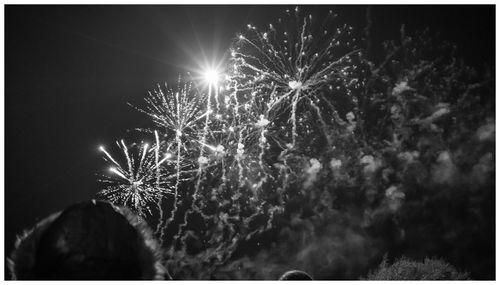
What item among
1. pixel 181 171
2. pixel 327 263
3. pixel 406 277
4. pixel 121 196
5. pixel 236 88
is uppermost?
pixel 236 88

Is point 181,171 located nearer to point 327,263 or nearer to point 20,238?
point 20,238

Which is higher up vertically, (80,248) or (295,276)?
(80,248)

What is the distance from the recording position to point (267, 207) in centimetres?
2311

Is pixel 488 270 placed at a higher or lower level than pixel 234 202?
lower

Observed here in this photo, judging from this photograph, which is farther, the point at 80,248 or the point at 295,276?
the point at 295,276

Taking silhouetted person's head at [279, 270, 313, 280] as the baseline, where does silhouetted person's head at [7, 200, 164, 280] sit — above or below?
above

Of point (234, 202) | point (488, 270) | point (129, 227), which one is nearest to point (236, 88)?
point (234, 202)

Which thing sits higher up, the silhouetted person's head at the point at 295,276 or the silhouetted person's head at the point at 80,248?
the silhouetted person's head at the point at 80,248

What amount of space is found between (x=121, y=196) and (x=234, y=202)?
23.3 ft

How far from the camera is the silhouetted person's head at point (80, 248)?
6.24ft

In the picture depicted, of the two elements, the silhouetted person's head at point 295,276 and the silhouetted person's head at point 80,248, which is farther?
the silhouetted person's head at point 295,276

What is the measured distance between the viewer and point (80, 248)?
190 centimetres

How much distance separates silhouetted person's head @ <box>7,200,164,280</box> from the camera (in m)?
1.90
